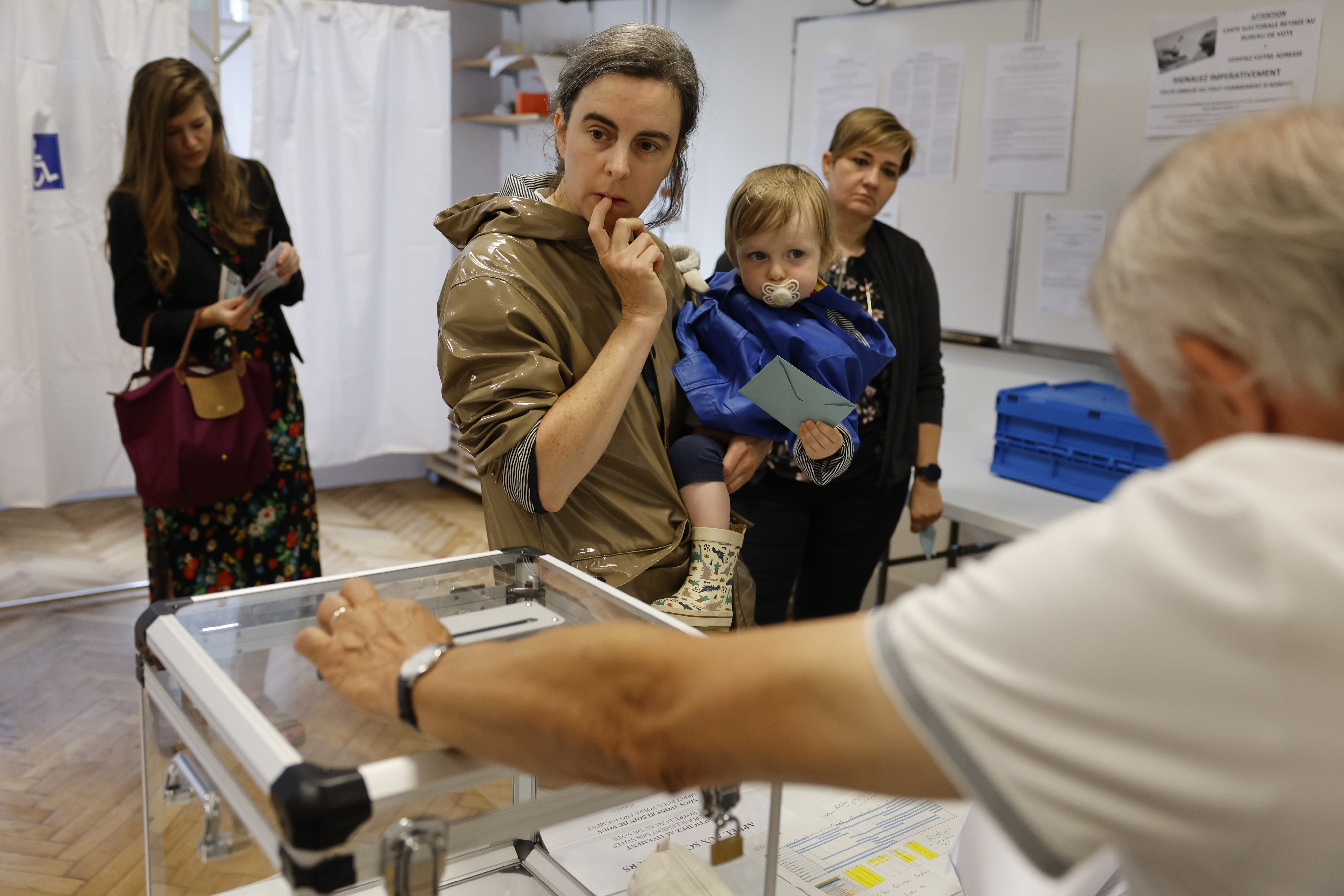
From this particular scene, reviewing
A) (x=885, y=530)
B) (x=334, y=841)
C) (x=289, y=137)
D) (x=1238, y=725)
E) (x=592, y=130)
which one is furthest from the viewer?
(x=289, y=137)

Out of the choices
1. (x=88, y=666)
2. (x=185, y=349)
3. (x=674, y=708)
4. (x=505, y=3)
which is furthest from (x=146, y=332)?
(x=505, y=3)

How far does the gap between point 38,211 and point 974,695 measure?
13.6 feet

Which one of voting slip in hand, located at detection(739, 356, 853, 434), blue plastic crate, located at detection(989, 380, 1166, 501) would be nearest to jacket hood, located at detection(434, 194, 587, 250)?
voting slip in hand, located at detection(739, 356, 853, 434)

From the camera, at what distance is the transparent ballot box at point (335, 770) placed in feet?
2.57

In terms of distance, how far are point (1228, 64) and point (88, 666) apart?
13.0ft

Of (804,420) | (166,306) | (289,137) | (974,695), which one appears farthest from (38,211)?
(974,695)

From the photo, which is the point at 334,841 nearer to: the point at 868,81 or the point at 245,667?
the point at 245,667

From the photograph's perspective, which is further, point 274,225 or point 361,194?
point 361,194

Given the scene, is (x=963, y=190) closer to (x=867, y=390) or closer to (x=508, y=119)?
(x=867, y=390)

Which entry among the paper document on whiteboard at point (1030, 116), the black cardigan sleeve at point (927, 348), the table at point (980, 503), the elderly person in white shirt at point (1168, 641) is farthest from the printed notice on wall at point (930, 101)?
the elderly person in white shirt at point (1168, 641)

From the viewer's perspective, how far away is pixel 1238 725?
56 centimetres

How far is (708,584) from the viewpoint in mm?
1548

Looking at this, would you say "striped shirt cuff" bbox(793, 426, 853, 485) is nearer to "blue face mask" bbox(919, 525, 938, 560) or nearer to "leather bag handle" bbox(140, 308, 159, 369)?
"blue face mask" bbox(919, 525, 938, 560)

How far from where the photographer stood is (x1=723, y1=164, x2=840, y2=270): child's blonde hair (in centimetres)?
203
